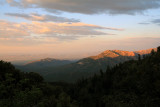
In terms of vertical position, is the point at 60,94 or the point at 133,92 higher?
the point at 60,94

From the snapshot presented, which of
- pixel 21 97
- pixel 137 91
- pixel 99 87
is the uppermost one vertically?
pixel 21 97

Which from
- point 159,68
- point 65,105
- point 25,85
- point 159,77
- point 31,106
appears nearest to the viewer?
point 31,106

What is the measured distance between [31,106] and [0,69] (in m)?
37.2

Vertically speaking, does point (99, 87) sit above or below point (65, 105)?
below

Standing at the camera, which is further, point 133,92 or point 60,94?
point 133,92

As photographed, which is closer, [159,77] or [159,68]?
[159,77]

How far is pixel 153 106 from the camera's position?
24344mm

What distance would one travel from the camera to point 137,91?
50.9 meters

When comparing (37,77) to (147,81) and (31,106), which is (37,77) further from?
(31,106)

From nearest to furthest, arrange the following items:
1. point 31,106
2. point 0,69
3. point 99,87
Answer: point 31,106
point 0,69
point 99,87

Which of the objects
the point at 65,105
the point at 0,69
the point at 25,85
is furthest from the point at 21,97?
the point at 0,69

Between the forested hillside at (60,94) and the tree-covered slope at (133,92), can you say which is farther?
the tree-covered slope at (133,92)

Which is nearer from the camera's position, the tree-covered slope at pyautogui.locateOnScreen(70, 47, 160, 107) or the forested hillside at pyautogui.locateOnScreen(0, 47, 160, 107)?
the forested hillside at pyautogui.locateOnScreen(0, 47, 160, 107)

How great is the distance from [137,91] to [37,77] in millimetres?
49006
